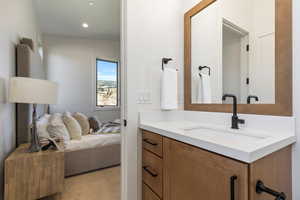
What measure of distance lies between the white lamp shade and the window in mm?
3279

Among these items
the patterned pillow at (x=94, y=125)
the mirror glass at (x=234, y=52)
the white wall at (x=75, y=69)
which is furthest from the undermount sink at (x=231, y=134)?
the white wall at (x=75, y=69)

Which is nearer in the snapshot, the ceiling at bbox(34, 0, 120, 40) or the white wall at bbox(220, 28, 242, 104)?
the white wall at bbox(220, 28, 242, 104)

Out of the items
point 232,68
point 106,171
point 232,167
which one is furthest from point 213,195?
point 106,171

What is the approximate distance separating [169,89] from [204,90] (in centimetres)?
33

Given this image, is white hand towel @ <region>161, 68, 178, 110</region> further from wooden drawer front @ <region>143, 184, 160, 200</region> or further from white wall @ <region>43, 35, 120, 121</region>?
white wall @ <region>43, 35, 120, 121</region>

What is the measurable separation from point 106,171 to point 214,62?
2.25 metres

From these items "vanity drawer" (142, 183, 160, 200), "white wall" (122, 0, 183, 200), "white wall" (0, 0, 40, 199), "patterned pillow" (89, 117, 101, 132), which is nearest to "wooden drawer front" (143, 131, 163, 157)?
"white wall" (122, 0, 183, 200)

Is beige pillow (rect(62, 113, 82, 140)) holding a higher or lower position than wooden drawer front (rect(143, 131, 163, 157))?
lower

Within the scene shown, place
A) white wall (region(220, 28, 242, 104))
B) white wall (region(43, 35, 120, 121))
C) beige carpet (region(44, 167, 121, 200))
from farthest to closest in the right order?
1. white wall (region(43, 35, 120, 121))
2. beige carpet (region(44, 167, 121, 200))
3. white wall (region(220, 28, 242, 104))

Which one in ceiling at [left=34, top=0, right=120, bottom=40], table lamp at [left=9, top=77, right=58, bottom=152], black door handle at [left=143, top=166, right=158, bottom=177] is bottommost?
black door handle at [left=143, top=166, right=158, bottom=177]

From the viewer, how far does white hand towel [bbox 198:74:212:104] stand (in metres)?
1.54

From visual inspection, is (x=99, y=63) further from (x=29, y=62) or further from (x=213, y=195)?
(x=213, y=195)

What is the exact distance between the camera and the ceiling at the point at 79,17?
3057 millimetres

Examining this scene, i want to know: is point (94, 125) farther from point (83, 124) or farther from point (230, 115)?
point (230, 115)
